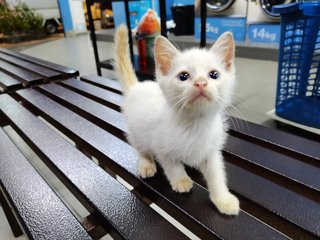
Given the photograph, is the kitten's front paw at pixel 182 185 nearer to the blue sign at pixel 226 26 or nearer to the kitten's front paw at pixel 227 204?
the kitten's front paw at pixel 227 204

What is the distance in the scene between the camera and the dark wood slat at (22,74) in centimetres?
162

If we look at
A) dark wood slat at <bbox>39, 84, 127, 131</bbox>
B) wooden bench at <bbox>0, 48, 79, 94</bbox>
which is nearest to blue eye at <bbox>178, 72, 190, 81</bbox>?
dark wood slat at <bbox>39, 84, 127, 131</bbox>

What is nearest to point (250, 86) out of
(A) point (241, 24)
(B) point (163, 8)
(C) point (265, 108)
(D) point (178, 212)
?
(C) point (265, 108)

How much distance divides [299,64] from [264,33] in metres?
2.03

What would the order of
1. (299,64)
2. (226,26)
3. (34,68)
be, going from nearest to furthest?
(299,64) < (34,68) < (226,26)

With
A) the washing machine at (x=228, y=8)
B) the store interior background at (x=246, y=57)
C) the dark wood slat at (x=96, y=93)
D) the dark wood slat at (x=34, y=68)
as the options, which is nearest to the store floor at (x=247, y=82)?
the store interior background at (x=246, y=57)

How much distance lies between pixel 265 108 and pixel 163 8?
94cm

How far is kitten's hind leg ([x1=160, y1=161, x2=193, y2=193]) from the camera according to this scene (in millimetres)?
656

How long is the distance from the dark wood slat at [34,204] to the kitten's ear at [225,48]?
49 centimetres

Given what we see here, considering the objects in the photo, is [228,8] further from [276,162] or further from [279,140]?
[276,162]

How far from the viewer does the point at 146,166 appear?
740mm

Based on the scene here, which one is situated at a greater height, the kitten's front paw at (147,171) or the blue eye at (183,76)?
the blue eye at (183,76)

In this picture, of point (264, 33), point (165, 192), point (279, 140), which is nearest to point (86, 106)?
point (165, 192)

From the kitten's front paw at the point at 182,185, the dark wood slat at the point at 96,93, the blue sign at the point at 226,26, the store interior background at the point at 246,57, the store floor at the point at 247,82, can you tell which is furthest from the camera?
the blue sign at the point at 226,26
